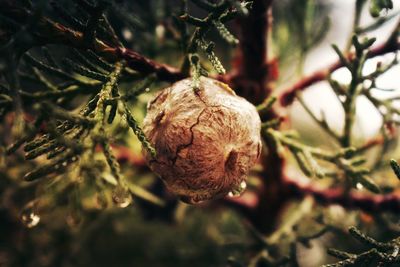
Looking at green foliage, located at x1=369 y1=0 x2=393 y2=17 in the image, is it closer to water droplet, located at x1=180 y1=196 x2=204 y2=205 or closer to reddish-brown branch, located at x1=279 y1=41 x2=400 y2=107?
reddish-brown branch, located at x1=279 y1=41 x2=400 y2=107

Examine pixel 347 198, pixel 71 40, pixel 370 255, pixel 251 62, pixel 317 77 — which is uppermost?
pixel 71 40

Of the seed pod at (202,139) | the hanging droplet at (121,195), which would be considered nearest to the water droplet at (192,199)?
the seed pod at (202,139)

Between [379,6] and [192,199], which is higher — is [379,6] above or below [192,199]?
above

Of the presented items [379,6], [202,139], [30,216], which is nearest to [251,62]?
[379,6]

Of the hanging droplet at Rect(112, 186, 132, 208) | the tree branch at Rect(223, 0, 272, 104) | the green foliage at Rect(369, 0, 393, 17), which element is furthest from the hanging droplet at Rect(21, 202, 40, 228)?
the green foliage at Rect(369, 0, 393, 17)

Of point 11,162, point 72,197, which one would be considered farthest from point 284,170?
point 11,162

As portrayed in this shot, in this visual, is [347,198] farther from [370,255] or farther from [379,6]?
[379,6]

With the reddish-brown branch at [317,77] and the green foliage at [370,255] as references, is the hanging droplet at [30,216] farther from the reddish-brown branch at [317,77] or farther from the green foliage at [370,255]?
the reddish-brown branch at [317,77]

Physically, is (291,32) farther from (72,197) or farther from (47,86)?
(72,197)
